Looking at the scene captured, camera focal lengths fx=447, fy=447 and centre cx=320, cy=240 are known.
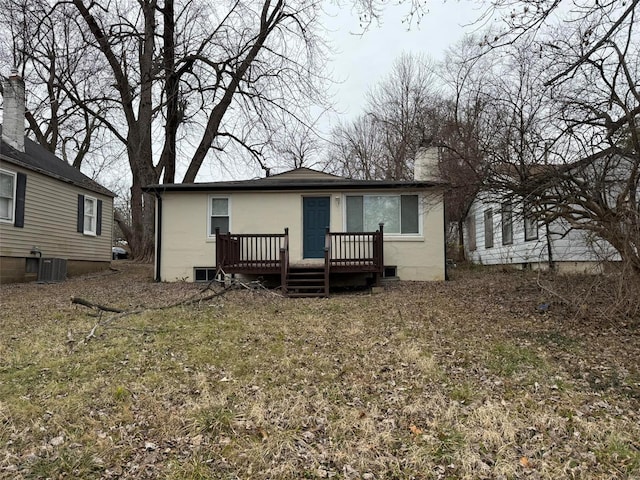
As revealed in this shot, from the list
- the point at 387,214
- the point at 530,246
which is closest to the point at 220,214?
the point at 387,214

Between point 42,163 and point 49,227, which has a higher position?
point 42,163

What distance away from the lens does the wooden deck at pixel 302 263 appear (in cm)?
1029

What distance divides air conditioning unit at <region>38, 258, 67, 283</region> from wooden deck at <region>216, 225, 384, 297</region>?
6.17 metres

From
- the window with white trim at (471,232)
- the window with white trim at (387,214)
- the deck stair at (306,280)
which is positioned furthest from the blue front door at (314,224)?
the window with white trim at (471,232)

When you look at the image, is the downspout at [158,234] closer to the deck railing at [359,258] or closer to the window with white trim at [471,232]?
the deck railing at [359,258]

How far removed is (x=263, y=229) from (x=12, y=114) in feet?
27.6

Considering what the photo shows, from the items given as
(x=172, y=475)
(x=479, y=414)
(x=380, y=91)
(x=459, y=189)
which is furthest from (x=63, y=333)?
(x=380, y=91)

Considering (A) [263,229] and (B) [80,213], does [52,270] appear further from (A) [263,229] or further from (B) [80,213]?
(A) [263,229]

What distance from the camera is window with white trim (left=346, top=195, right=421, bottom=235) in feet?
39.4

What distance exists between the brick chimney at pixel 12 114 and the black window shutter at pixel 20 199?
1.43m

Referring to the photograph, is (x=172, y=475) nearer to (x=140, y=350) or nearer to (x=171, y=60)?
(x=140, y=350)

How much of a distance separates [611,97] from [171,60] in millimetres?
14777

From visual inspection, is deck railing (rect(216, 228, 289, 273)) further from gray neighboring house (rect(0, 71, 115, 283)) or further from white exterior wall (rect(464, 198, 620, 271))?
gray neighboring house (rect(0, 71, 115, 283))

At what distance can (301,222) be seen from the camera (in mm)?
12141
